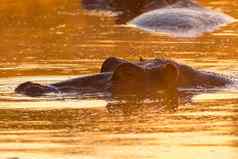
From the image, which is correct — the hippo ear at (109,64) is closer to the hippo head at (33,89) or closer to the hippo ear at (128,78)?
the hippo ear at (128,78)

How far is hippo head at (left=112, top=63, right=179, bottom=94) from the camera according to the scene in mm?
10195

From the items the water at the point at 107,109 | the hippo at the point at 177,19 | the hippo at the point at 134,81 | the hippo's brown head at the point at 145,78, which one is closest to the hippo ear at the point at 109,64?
the hippo at the point at 134,81

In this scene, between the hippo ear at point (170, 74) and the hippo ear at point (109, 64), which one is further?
the hippo ear at point (109, 64)

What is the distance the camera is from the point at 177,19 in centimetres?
1620

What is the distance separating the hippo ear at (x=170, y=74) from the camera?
402 inches

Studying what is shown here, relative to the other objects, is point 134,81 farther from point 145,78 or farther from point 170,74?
point 170,74

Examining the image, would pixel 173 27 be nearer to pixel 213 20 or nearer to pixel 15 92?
pixel 213 20

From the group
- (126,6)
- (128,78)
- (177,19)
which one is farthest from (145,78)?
(126,6)

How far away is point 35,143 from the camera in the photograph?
25.5 ft

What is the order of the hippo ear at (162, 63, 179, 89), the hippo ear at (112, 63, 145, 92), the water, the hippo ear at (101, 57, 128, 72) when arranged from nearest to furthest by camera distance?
the water, the hippo ear at (112, 63, 145, 92), the hippo ear at (162, 63, 179, 89), the hippo ear at (101, 57, 128, 72)

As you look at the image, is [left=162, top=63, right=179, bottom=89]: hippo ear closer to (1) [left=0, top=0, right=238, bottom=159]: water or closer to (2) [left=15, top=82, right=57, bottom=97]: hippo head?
(1) [left=0, top=0, right=238, bottom=159]: water

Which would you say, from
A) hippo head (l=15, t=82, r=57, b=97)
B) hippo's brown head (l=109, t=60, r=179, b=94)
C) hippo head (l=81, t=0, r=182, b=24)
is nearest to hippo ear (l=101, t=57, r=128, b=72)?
hippo's brown head (l=109, t=60, r=179, b=94)

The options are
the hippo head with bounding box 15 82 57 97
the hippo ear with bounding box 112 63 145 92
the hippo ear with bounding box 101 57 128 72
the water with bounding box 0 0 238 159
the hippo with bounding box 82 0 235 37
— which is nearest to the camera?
the water with bounding box 0 0 238 159

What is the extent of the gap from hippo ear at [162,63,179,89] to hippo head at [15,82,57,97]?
35.5 inches
